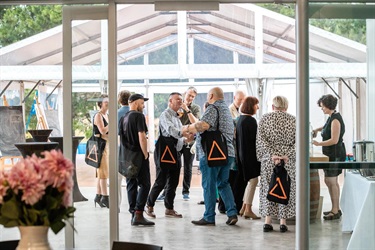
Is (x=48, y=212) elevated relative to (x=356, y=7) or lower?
lower

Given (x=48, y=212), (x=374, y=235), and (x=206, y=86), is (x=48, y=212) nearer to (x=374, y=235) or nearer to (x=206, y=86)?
(x=374, y=235)

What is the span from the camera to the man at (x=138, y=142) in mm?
8078

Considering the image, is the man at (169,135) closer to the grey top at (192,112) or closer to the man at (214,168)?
the man at (214,168)

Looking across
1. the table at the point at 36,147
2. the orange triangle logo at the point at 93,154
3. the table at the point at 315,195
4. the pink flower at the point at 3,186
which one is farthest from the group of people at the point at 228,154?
the pink flower at the point at 3,186

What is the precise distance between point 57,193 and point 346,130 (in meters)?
3.93

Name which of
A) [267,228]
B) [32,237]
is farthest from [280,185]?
[32,237]

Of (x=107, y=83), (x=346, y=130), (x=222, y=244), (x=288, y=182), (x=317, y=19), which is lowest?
(x=222, y=244)

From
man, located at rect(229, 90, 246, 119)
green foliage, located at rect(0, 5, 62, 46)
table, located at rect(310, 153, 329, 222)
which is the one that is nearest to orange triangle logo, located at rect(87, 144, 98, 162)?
green foliage, located at rect(0, 5, 62, 46)

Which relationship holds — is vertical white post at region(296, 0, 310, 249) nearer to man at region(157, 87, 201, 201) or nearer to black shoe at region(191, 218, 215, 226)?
black shoe at region(191, 218, 215, 226)

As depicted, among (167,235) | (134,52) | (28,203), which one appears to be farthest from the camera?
(134,52)

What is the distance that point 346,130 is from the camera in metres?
6.03

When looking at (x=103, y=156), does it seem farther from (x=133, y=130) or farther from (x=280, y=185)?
(x=280, y=185)

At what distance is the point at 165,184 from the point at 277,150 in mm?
1807

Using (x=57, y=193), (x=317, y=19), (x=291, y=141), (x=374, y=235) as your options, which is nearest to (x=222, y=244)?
(x=291, y=141)
